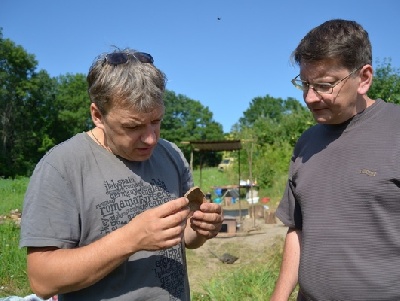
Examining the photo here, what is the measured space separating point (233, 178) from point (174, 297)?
791 inches

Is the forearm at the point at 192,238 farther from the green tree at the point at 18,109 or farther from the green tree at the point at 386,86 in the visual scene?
the green tree at the point at 18,109

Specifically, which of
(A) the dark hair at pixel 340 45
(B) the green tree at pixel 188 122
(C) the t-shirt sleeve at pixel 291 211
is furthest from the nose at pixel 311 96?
(B) the green tree at pixel 188 122

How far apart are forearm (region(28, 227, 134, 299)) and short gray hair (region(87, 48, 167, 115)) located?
53 cm

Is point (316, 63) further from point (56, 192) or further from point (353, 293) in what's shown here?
point (56, 192)

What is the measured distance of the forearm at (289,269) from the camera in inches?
90.4

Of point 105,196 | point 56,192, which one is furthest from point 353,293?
point 56,192

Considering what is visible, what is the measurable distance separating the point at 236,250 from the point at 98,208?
7.45 meters

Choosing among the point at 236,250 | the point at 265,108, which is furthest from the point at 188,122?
the point at 236,250

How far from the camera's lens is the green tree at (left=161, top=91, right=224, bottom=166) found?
60.2 m

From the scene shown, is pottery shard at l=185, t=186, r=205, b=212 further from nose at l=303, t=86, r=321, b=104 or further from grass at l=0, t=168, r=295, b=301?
grass at l=0, t=168, r=295, b=301

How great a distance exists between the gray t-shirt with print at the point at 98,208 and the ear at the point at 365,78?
104 centimetres

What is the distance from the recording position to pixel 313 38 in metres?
2.04

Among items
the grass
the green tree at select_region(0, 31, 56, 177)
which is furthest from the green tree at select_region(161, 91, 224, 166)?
the grass

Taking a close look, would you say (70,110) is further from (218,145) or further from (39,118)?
(218,145)
